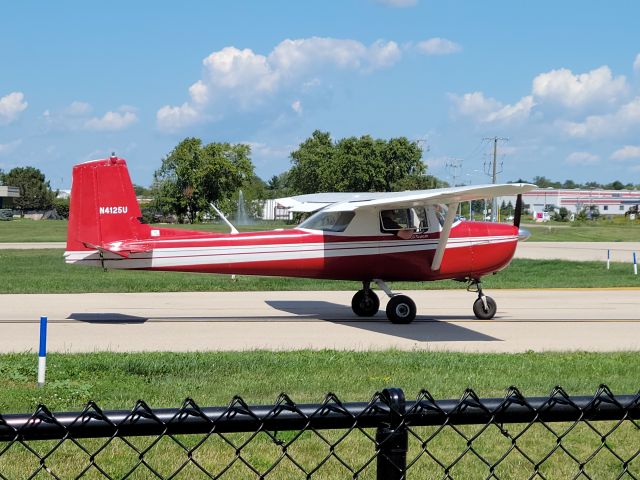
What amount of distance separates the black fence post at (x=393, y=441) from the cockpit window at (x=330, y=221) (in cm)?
1327

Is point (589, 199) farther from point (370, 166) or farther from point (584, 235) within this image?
point (584, 235)

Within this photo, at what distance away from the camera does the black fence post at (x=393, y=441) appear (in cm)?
257

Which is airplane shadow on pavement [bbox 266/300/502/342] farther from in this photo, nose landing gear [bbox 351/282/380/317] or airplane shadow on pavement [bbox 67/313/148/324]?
airplane shadow on pavement [bbox 67/313/148/324]

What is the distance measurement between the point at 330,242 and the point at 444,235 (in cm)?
205

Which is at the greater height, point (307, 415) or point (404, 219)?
point (404, 219)

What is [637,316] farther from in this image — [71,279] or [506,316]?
[71,279]

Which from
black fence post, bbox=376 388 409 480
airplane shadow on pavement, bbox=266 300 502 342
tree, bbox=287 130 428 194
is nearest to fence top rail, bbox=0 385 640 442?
black fence post, bbox=376 388 409 480

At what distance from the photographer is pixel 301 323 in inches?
615

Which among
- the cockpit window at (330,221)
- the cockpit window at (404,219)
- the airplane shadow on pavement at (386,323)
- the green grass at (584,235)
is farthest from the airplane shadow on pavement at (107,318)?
the green grass at (584,235)

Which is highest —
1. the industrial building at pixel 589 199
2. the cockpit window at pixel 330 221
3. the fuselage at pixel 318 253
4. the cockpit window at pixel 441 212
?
the industrial building at pixel 589 199

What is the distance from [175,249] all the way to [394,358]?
18.1ft

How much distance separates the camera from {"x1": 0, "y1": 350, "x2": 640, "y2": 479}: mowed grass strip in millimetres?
→ 6137

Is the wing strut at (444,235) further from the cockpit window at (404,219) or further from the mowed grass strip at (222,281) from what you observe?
the mowed grass strip at (222,281)

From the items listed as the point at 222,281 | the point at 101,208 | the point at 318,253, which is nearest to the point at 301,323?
the point at 318,253
